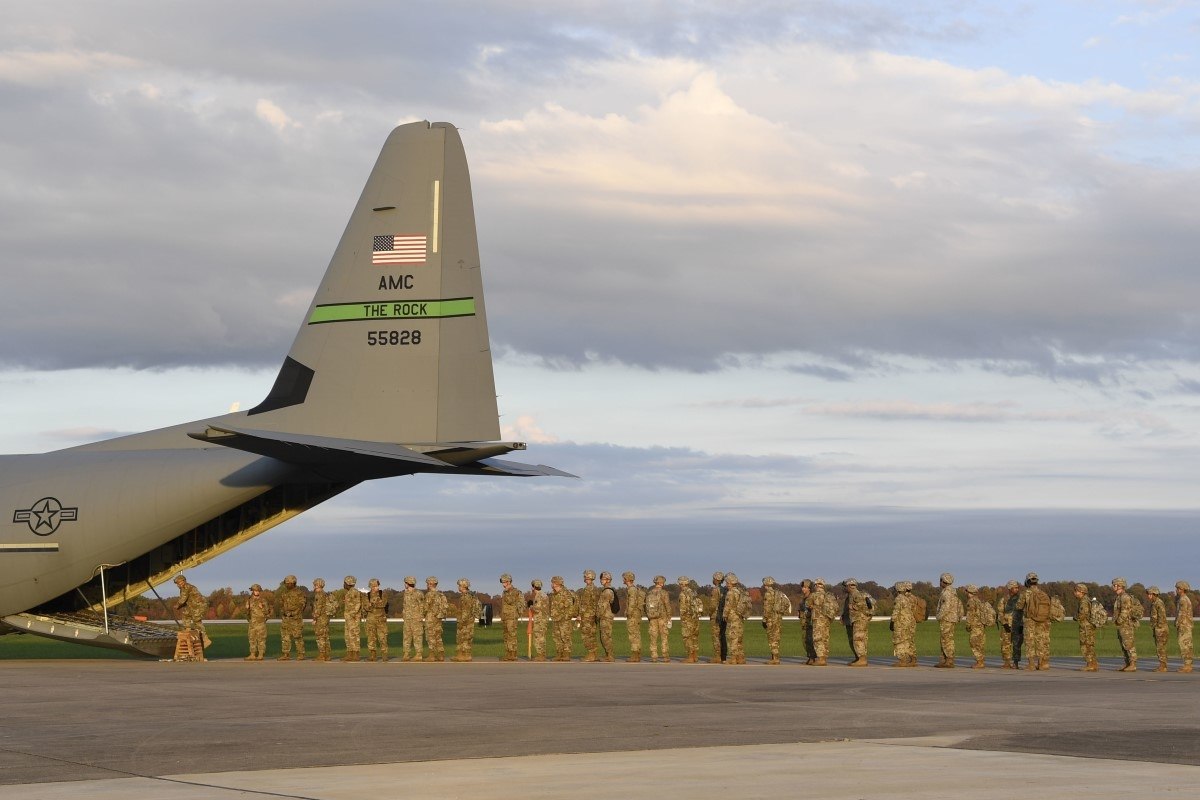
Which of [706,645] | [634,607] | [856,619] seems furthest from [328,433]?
[706,645]

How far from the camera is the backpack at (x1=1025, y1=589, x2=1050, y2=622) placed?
24391mm

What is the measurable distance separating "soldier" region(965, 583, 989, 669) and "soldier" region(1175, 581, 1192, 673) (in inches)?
132

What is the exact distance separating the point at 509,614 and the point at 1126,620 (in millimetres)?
11677

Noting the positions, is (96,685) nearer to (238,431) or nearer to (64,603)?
(238,431)

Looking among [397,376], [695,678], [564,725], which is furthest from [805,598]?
[564,725]

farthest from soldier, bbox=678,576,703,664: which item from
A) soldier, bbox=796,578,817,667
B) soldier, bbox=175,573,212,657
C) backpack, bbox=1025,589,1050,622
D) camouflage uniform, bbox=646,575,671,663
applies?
soldier, bbox=175,573,212,657

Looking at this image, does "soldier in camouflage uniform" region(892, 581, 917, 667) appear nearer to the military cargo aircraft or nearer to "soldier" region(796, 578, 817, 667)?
"soldier" region(796, 578, 817, 667)

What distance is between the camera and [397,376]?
2358 cm

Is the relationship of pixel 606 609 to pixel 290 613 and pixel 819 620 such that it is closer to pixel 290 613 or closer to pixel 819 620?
pixel 819 620

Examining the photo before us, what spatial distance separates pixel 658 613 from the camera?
88.4ft

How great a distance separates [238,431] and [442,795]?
12339 millimetres

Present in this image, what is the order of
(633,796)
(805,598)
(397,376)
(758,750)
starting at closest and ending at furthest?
1. (633,796)
2. (758,750)
3. (397,376)
4. (805,598)

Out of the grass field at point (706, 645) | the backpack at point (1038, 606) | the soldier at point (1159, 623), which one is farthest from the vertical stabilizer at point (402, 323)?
the soldier at point (1159, 623)

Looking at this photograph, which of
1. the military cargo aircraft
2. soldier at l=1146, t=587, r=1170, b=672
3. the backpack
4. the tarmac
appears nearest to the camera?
the tarmac
